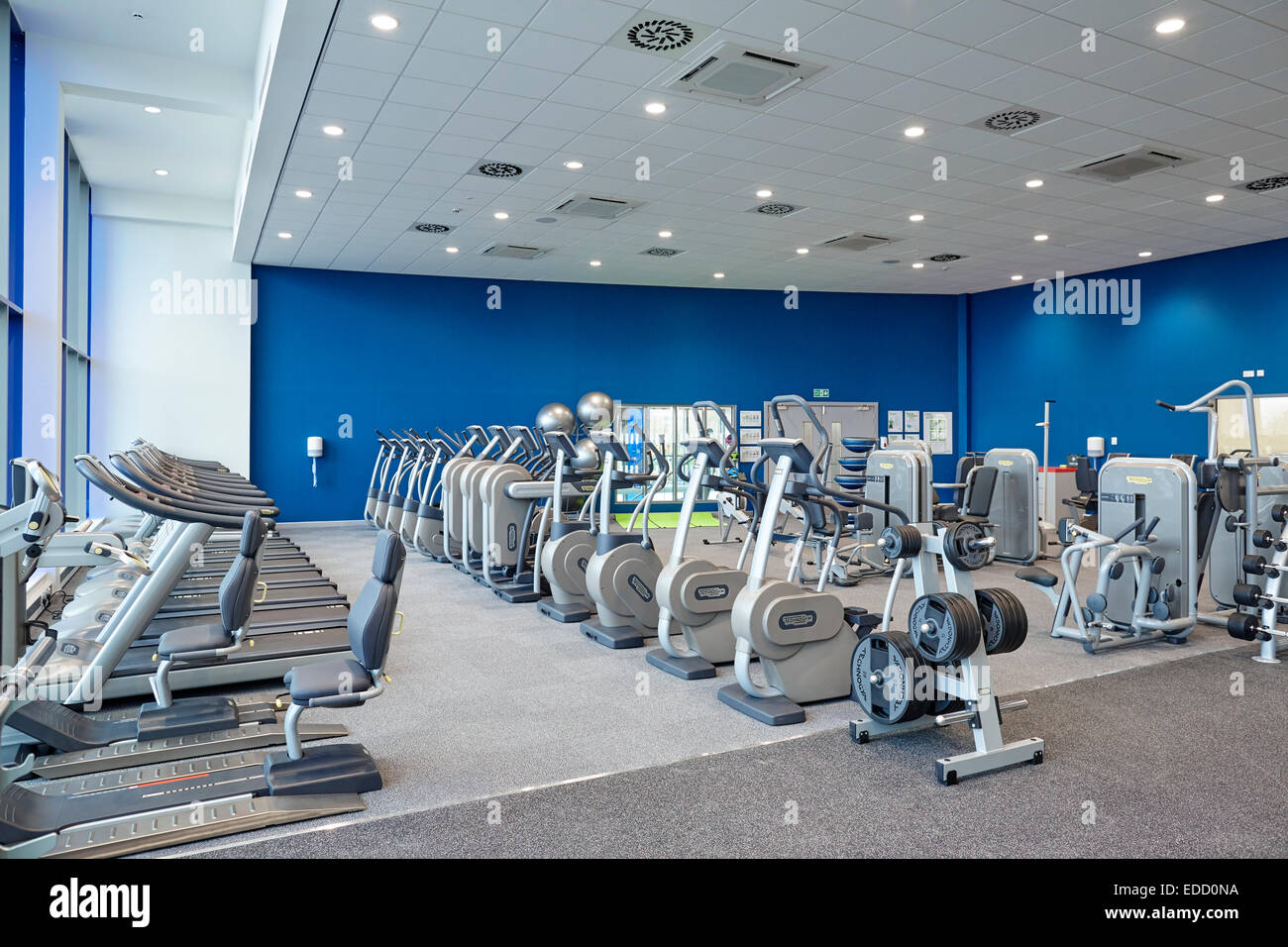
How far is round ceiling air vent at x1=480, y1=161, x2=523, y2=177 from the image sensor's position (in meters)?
7.44

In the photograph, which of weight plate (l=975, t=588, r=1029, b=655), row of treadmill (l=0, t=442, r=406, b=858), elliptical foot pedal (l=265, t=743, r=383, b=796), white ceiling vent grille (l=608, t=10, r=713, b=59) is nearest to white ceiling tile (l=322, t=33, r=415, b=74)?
white ceiling vent grille (l=608, t=10, r=713, b=59)

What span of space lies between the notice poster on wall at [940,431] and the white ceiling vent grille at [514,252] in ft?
25.0

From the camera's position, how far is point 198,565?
7004 mm

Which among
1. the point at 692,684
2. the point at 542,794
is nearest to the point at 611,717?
the point at 692,684

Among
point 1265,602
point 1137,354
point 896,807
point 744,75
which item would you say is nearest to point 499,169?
point 744,75

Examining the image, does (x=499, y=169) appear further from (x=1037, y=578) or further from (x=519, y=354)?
(x=1037, y=578)

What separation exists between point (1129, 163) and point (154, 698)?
8.45 m

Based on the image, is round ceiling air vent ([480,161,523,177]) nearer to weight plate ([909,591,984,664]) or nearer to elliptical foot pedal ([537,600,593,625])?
elliptical foot pedal ([537,600,593,625])

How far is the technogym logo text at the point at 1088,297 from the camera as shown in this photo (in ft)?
39.2

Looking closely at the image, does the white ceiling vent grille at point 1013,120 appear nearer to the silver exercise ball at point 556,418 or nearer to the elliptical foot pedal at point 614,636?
the elliptical foot pedal at point 614,636

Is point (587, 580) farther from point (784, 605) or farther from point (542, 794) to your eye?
point (542, 794)

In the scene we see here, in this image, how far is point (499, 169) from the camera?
759cm
